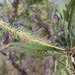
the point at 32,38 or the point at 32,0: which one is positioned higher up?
the point at 32,0

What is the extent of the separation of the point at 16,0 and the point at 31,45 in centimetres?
137

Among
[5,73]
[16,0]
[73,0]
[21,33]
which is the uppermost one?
[16,0]

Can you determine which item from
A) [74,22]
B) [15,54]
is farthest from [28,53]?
[15,54]

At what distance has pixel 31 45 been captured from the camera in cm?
67

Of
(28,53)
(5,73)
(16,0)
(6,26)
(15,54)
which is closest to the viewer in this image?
(6,26)

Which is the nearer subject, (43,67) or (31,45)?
(31,45)

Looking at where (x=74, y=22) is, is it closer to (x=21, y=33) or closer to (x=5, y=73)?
(x=21, y=33)

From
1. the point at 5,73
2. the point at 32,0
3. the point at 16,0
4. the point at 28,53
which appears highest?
the point at 32,0

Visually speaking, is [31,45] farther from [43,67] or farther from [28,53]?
[43,67]

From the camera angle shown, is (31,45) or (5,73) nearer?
(31,45)

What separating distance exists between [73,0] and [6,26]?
0.31 meters

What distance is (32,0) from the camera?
421 centimetres

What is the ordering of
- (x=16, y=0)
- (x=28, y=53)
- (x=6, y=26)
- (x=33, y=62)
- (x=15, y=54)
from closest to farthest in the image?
(x=6, y=26)
(x=28, y=53)
(x=16, y=0)
(x=15, y=54)
(x=33, y=62)

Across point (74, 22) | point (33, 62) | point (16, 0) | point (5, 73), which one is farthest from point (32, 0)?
point (74, 22)
